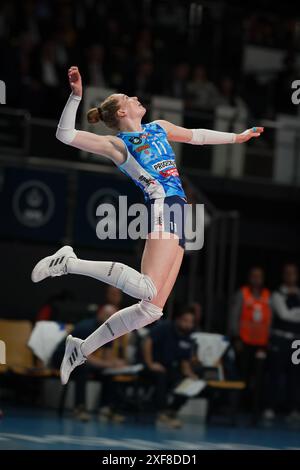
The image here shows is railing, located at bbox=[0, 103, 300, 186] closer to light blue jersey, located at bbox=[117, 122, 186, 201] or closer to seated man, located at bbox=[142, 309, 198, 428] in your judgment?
seated man, located at bbox=[142, 309, 198, 428]

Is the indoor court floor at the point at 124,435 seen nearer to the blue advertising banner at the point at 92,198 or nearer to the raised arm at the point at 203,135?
the blue advertising banner at the point at 92,198

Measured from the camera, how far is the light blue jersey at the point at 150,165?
8625 millimetres

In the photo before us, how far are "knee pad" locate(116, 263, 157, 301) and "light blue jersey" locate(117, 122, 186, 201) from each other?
694 mm

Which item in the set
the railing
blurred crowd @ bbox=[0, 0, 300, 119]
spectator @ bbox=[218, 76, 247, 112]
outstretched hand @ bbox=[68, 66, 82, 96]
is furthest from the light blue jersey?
spectator @ bbox=[218, 76, 247, 112]

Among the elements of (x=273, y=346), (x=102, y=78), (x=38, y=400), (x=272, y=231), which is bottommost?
(x=38, y=400)

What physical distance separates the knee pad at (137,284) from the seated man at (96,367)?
5.32 metres

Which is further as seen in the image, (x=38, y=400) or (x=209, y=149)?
(x=209, y=149)

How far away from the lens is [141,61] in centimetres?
1811

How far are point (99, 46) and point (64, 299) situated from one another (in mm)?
4638

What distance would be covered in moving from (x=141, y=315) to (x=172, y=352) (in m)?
6.11

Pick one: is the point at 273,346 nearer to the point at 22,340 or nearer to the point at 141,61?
the point at 22,340

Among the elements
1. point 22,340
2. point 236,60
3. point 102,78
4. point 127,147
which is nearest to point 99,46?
point 102,78

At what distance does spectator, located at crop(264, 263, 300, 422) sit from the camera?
52.2 ft

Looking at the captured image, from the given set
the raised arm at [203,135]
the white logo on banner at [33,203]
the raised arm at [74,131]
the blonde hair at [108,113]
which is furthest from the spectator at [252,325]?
the raised arm at [74,131]
